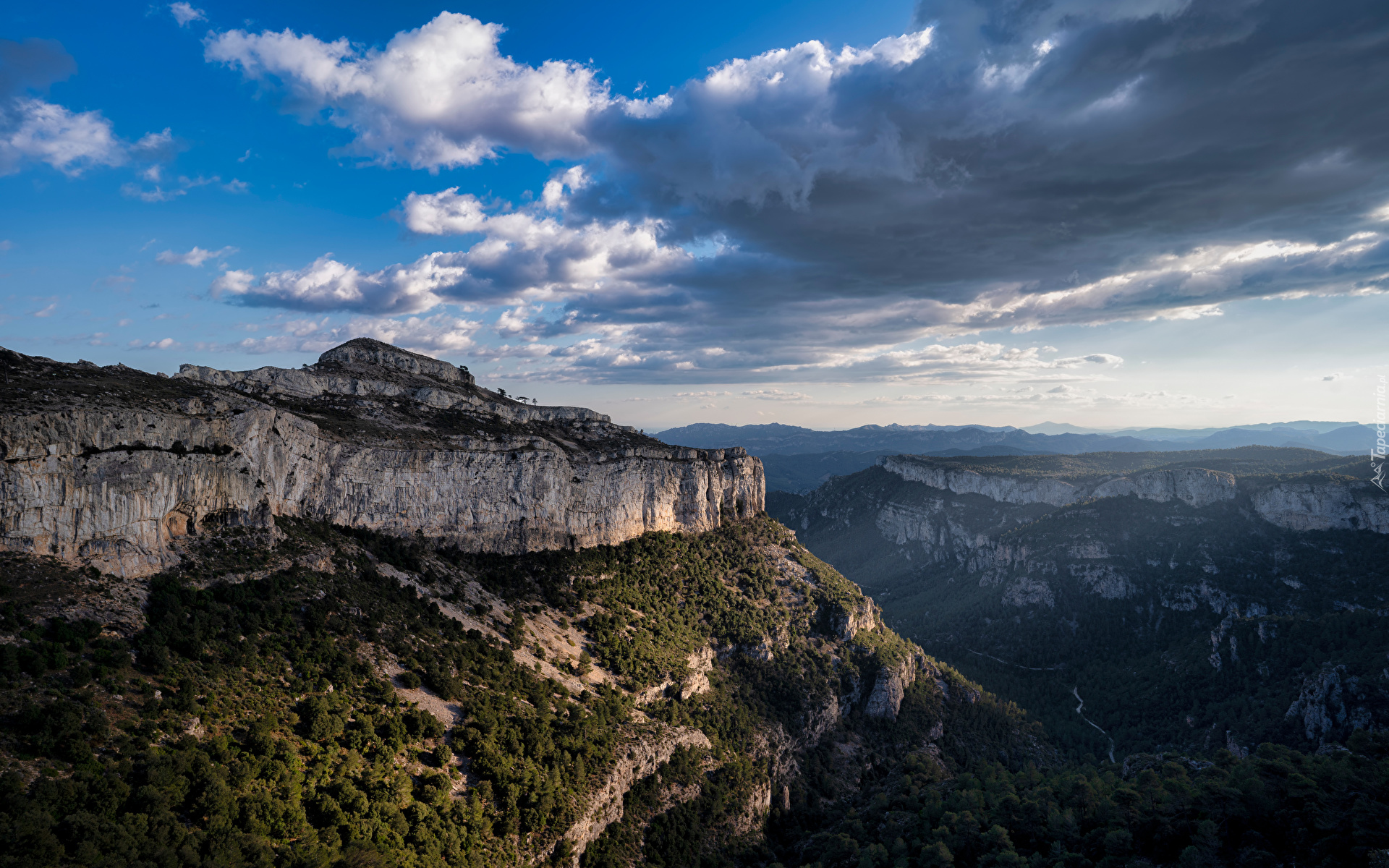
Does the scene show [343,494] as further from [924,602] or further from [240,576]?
[924,602]

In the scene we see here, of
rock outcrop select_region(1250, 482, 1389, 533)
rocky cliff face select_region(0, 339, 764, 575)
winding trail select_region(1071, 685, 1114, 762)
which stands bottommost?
winding trail select_region(1071, 685, 1114, 762)

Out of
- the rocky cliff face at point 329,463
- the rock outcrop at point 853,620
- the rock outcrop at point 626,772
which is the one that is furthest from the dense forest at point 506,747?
the rock outcrop at point 853,620

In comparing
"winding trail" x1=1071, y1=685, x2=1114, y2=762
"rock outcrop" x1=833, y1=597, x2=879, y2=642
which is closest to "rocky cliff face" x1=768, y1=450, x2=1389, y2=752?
"winding trail" x1=1071, y1=685, x2=1114, y2=762

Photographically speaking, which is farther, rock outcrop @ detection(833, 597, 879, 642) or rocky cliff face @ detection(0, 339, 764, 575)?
rock outcrop @ detection(833, 597, 879, 642)

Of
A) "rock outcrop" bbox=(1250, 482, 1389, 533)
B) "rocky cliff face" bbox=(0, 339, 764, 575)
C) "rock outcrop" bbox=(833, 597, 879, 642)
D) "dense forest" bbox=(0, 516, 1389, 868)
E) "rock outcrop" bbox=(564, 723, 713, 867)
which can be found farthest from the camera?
"rock outcrop" bbox=(1250, 482, 1389, 533)

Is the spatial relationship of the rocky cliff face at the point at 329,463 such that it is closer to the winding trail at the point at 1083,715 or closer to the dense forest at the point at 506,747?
the dense forest at the point at 506,747

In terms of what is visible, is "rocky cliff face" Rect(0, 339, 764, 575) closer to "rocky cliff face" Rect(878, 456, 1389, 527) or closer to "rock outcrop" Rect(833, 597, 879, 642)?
"rock outcrop" Rect(833, 597, 879, 642)

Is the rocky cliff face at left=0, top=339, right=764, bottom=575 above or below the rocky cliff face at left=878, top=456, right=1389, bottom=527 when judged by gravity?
above

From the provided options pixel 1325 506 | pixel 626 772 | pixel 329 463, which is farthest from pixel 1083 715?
pixel 329 463

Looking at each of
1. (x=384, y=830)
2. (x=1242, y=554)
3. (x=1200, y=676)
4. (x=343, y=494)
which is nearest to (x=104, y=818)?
(x=384, y=830)
